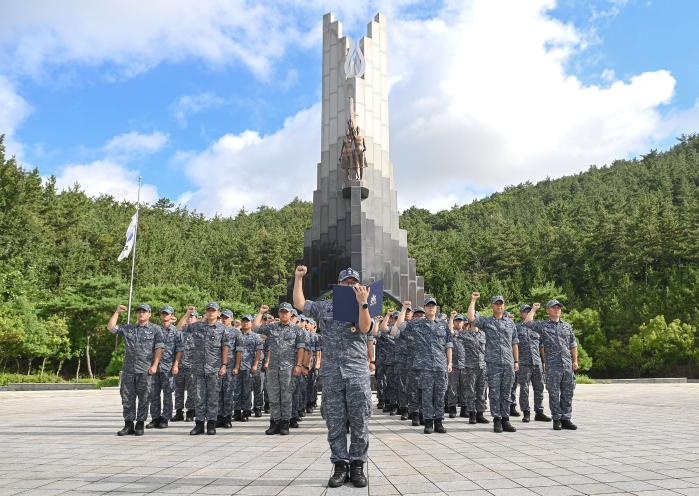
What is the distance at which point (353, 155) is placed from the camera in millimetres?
18312

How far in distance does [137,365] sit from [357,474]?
4.61m

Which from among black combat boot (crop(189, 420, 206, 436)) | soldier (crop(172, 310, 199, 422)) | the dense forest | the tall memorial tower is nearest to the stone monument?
the tall memorial tower

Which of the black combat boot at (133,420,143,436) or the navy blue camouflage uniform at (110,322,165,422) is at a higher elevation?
the navy blue camouflage uniform at (110,322,165,422)

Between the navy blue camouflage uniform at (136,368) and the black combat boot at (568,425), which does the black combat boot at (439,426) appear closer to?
the black combat boot at (568,425)

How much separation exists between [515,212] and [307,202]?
36.7m

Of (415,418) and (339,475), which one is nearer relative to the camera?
(339,475)

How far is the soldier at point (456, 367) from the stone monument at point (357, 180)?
26.5 ft

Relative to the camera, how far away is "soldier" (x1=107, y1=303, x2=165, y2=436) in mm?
7617

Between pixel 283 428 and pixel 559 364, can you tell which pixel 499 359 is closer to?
pixel 559 364

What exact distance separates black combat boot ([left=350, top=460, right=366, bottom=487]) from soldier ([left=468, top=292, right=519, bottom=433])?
11.8ft

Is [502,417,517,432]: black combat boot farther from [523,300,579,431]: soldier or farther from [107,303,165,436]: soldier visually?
[107,303,165,436]: soldier

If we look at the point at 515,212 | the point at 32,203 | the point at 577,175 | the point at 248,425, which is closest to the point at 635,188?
the point at 515,212

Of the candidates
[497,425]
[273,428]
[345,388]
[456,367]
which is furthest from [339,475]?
[456,367]

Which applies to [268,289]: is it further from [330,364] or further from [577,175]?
[577,175]
